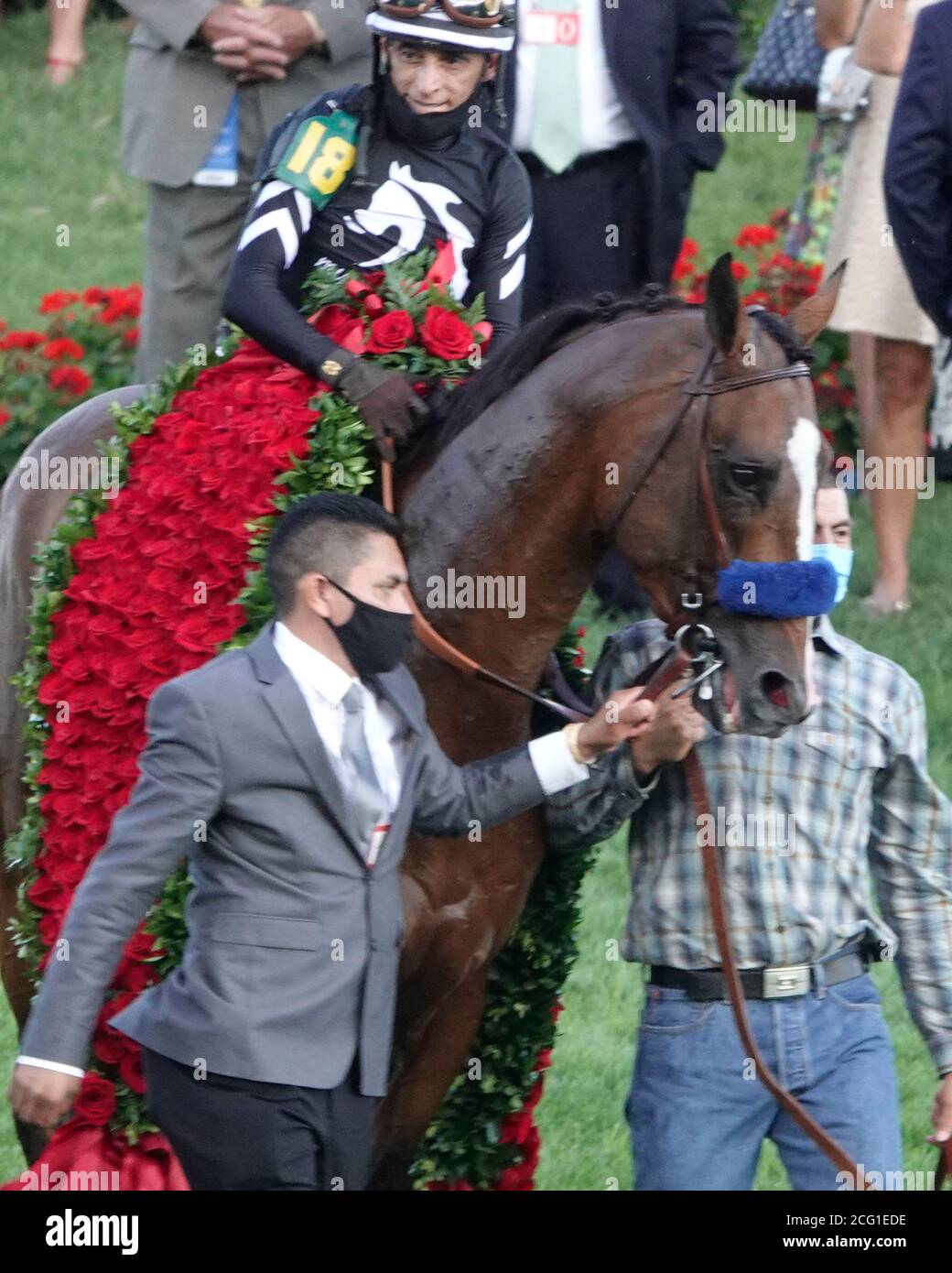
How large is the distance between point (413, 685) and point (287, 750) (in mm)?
397

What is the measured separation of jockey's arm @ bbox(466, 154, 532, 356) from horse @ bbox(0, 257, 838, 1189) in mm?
492

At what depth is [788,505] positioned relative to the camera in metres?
3.96

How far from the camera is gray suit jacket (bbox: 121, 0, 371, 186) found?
699 centimetres

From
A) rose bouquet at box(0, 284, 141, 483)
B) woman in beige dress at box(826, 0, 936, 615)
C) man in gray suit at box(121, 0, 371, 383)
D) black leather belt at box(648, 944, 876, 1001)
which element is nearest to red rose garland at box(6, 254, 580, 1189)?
black leather belt at box(648, 944, 876, 1001)

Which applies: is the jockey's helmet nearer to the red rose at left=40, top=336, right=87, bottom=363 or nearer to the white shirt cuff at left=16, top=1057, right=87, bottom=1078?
the white shirt cuff at left=16, top=1057, right=87, bottom=1078

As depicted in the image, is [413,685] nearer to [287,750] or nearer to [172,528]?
[287,750]

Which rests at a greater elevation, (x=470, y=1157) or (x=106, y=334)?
(x=106, y=334)

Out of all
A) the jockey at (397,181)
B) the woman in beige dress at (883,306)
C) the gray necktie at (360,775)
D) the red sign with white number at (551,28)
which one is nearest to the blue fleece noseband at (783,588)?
the gray necktie at (360,775)

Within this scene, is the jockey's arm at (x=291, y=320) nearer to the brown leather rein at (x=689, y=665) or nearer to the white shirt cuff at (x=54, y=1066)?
the brown leather rein at (x=689, y=665)

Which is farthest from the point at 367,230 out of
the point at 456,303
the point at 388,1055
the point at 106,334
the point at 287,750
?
the point at 106,334

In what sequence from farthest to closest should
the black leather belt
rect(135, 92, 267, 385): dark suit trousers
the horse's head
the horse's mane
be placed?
rect(135, 92, 267, 385): dark suit trousers
the horse's mane
the black leather belt
the horse's head

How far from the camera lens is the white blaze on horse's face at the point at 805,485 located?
396cm

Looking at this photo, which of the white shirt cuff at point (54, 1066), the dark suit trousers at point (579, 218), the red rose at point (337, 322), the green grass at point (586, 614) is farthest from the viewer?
the dark suit trousers at point (579, 218)

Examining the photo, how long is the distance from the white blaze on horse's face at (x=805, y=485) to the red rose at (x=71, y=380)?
573 cm
